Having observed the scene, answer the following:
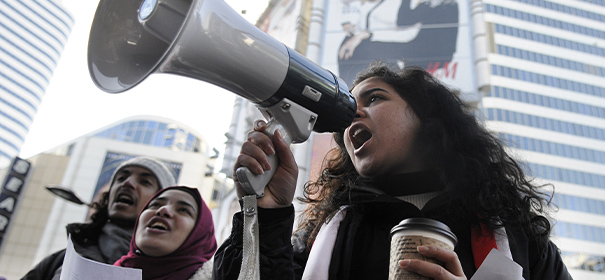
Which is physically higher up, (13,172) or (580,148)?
(580,148)

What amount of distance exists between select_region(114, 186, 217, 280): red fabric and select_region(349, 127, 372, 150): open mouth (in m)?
0.94

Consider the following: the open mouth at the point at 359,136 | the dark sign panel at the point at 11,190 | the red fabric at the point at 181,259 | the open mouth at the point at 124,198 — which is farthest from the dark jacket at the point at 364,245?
the dark sign panel at the point at 11,190

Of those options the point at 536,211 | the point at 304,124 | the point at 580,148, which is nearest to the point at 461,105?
the point at 536,211

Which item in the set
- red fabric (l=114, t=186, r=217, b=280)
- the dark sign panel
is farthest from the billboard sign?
the dark sign panel

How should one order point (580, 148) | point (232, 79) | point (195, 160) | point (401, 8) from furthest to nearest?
point (580, 148) → point (195, 160) → point (401, 8) → point (232, 79)

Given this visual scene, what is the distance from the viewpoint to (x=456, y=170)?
3.95ft

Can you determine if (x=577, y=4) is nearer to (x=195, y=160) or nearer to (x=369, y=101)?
(x=195, y=160)

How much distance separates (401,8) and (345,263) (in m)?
14.3

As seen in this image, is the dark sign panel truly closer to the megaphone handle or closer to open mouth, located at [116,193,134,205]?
open mouth, located at [116,193,134,205]

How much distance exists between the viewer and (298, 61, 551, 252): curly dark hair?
1114 mm

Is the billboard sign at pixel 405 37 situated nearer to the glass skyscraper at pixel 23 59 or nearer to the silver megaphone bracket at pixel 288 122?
the silver megaphone bracket at pixel 288 122

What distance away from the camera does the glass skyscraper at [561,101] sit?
98.1ft

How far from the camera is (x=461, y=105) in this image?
61.1 inches

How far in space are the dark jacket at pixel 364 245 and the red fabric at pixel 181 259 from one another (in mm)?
759
